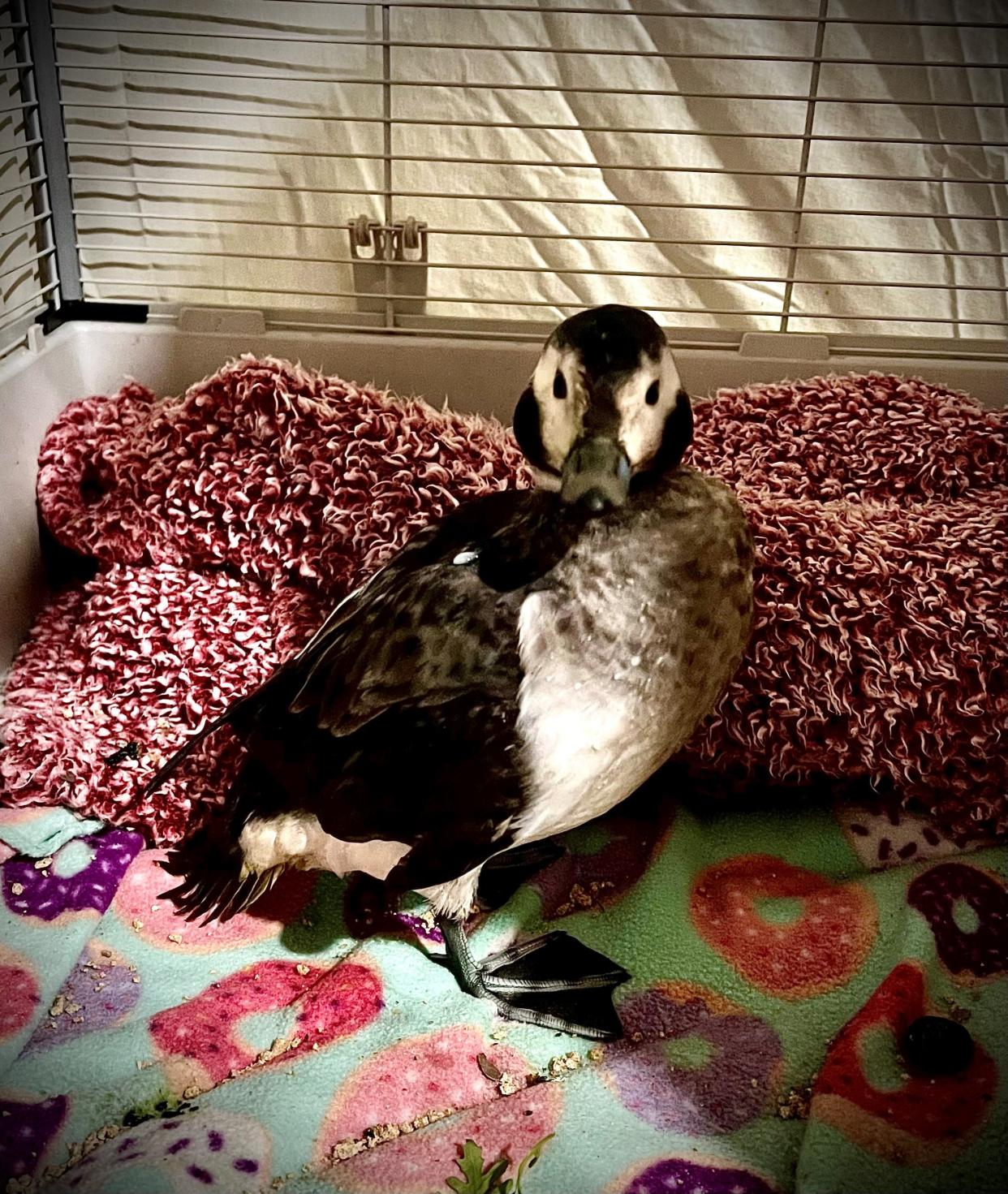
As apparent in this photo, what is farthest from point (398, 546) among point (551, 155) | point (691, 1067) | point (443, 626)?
point (551, 155)

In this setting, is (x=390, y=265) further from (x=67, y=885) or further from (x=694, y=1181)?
(x=694, y=1181)

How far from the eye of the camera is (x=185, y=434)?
108 centimetres

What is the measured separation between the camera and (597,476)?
65 centimetres

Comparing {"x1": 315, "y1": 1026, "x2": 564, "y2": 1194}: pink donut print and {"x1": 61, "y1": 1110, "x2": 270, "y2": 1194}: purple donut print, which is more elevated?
{"x1": 61, "y1": 1110, "x2": 270, "y2": 1194}: purple donut print

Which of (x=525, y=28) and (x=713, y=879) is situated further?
(x=525, y=28)

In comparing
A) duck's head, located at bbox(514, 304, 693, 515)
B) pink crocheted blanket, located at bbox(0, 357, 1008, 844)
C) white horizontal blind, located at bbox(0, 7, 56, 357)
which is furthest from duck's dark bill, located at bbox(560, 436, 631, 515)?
white horizontal blind, located at bbox(0, 7, 56, 357)

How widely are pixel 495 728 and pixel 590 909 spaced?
0.30 m

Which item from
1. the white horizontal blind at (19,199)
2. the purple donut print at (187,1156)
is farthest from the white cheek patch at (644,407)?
the white horizontal blind at (19,199)

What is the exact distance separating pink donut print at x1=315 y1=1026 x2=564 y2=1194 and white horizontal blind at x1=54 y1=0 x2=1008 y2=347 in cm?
77

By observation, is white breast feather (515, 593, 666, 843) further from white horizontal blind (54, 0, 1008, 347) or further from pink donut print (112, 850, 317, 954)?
white horizontal blind (54, 0, 1008, 347)

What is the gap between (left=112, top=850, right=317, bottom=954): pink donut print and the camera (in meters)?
0.88

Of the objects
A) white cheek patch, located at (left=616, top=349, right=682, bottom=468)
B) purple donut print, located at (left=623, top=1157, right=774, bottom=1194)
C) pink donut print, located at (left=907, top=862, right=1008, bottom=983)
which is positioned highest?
white cheek patch, located at (left=616, top=349, right=682, bottom=468)

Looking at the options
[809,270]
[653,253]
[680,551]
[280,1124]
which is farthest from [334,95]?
[280,1124]

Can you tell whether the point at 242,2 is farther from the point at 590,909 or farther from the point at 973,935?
the point at 973,935
